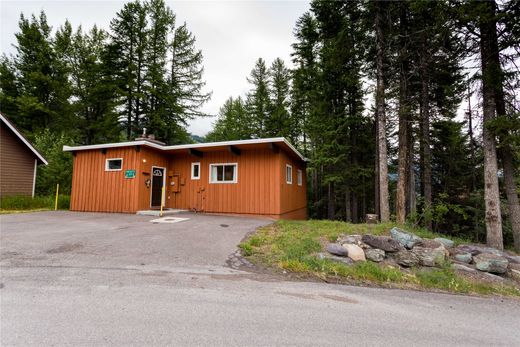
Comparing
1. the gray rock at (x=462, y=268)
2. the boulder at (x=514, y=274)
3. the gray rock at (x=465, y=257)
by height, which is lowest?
the boulder at (x=514, y=274)

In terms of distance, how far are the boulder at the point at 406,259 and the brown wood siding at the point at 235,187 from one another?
5.34 metres

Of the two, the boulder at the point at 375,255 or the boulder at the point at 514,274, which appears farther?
the boulder at the point at 375,255

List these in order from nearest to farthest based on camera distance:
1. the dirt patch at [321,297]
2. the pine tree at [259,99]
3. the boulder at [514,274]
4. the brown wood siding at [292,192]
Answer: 1. the dirt patch at [321,297]
2. the boulder at [514,274]
3. the brown wood siding at [292,192]
4. the pine tree at [259,99]

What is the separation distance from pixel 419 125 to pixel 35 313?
48.2 feet

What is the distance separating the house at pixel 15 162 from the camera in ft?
37.8

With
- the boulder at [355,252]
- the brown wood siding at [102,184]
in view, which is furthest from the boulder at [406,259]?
the brown wood siding at [102,184]

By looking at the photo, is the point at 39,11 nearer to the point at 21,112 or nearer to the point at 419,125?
the point at 21,112

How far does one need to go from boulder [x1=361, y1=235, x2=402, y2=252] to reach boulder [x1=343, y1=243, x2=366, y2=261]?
35 centimetres

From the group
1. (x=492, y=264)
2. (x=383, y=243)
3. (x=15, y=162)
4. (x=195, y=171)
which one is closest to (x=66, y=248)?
(x=383, y=243)

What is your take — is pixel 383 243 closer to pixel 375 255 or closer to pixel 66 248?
pixel 375 255

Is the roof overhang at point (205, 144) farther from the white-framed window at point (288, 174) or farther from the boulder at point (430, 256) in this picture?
the boulder at point (430, 256)

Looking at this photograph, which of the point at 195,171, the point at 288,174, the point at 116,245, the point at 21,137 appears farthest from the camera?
the point at 21,137

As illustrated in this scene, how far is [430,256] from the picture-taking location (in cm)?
447

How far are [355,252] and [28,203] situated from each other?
572 inches
